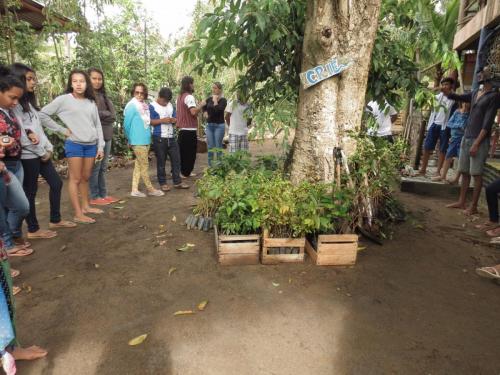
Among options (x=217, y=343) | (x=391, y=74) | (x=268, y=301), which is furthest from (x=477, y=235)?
(x=217, y=343)

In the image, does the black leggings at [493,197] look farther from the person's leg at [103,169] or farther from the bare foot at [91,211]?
the person's leg at [103,169]

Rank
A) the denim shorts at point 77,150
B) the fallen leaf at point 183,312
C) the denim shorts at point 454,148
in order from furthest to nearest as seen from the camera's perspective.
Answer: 1. the denim shorts at point 454,148
2. the denim shorts at point 77,150
3. the fallen leaf at point 183,312

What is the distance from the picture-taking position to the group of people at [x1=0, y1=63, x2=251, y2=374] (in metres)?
2.65

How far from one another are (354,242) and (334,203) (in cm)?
42

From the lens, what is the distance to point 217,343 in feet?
7.40

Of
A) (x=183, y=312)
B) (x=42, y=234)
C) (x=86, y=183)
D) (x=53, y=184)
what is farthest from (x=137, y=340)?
(x=86, y=183)

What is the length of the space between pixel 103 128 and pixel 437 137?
5768mm

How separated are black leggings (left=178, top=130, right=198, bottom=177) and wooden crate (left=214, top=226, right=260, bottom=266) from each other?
3425mm

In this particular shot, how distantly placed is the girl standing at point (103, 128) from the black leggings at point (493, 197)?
5.04 metres

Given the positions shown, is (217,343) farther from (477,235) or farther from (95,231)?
(477,235)

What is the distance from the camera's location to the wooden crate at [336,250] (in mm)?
3184

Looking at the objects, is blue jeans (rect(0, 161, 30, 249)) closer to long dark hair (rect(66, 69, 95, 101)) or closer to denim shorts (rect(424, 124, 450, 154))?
long dark hair (rect(66, 69, 95, 101))

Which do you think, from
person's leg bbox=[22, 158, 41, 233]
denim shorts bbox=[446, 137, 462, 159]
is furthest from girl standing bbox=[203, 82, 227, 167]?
denim shorts bbox=[446, 137, 462, 159]

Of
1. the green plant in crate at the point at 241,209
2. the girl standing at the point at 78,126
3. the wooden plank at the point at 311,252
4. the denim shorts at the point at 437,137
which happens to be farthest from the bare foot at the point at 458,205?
the girl standing at the point at 78,126
